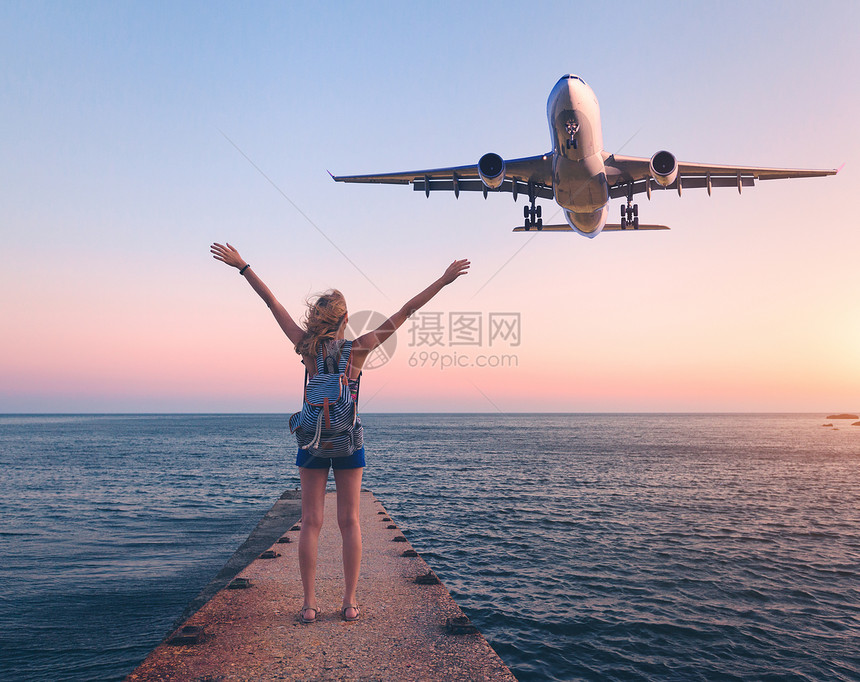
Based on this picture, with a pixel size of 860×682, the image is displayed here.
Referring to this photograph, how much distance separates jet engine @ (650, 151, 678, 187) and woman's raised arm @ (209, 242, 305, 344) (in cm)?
1819

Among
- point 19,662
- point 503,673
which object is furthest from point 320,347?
point 19,662

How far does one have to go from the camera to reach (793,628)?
11.0 metres

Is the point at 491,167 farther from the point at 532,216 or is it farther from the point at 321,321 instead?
the point at 321,321

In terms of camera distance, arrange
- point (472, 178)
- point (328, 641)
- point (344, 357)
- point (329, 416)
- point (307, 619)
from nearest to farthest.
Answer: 1. point (329, 416)
2. point (344, 357)
3. point (328, 641)
4. point (307, 619)
5. point (472, 178)

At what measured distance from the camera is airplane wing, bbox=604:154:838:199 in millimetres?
21328

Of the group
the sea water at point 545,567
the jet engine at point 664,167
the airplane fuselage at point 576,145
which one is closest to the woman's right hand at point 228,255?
the sea water at point 545,567

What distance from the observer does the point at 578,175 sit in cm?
1814

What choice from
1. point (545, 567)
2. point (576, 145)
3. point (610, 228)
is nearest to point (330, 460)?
point (545, 567)

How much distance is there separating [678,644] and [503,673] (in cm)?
787

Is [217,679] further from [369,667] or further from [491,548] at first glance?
[491,548]

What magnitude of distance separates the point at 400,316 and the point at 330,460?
1216 millimetres

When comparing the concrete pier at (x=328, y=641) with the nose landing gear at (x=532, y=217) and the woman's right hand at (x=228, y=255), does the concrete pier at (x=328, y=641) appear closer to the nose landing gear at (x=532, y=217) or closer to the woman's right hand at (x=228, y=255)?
the woman's right hand at (x=228, y=255)

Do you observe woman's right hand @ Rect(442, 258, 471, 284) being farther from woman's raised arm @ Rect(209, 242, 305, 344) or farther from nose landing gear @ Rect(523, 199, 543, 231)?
nose landing gear @ Rect(523, 199, 543, 231)

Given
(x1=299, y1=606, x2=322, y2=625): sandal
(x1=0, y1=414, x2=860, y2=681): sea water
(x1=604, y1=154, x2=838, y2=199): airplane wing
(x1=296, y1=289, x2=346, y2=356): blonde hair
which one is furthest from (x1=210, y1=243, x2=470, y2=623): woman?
(x1=604, y1=154, x2=838, y2=199): airplane wing
